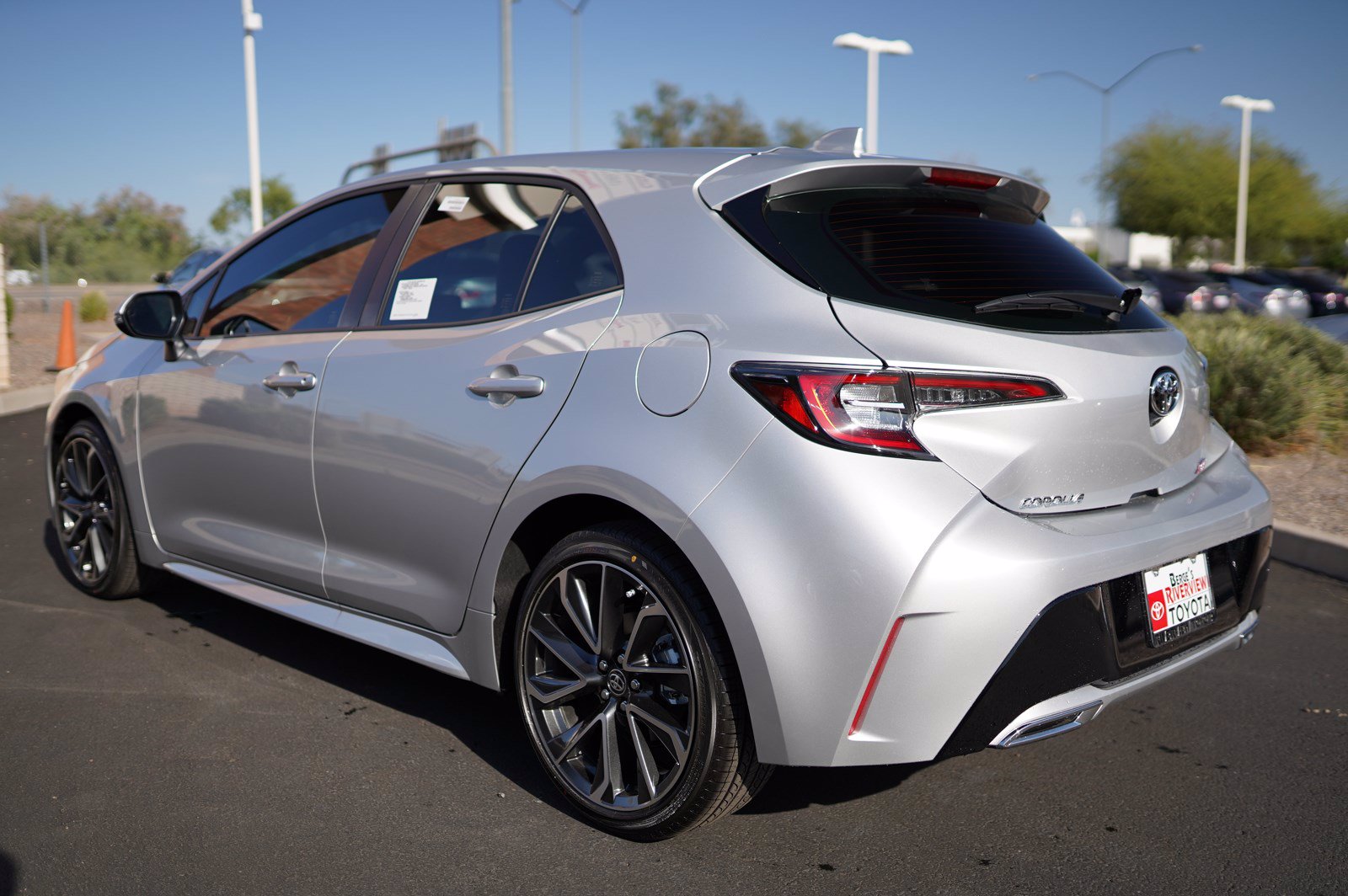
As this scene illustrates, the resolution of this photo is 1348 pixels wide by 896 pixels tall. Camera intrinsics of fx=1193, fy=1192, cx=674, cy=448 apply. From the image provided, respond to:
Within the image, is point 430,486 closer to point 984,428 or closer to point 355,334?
point 355,334

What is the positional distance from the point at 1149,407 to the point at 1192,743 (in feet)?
4.38

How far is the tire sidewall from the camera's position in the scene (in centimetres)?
269

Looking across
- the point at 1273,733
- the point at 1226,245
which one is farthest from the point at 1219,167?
the point at 1273,733

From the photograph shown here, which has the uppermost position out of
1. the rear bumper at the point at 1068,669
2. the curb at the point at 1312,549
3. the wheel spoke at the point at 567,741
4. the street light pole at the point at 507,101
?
the street light pole at the point at 507,101

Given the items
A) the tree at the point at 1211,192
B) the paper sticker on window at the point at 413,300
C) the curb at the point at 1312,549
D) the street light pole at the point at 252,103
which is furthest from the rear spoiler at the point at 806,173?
the tree at the point at 1211,192

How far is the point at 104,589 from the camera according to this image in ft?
15.9

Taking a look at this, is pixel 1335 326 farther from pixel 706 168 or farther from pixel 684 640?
pixel 684 640

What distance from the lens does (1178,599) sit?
111 inches

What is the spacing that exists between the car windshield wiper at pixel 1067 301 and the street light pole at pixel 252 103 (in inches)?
849

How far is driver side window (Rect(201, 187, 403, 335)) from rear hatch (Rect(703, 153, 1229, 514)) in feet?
4.75

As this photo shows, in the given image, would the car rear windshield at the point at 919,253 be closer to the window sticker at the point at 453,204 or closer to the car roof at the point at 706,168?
the car roof at the point at 706,168

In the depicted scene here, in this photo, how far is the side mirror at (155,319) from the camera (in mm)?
4320

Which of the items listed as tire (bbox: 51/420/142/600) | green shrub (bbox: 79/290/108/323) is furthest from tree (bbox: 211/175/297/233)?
tire (bbox: 51/420/142/600)

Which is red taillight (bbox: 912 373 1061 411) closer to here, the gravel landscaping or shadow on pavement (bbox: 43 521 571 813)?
shadow on pavement (bbox: 43 521 571 813)
